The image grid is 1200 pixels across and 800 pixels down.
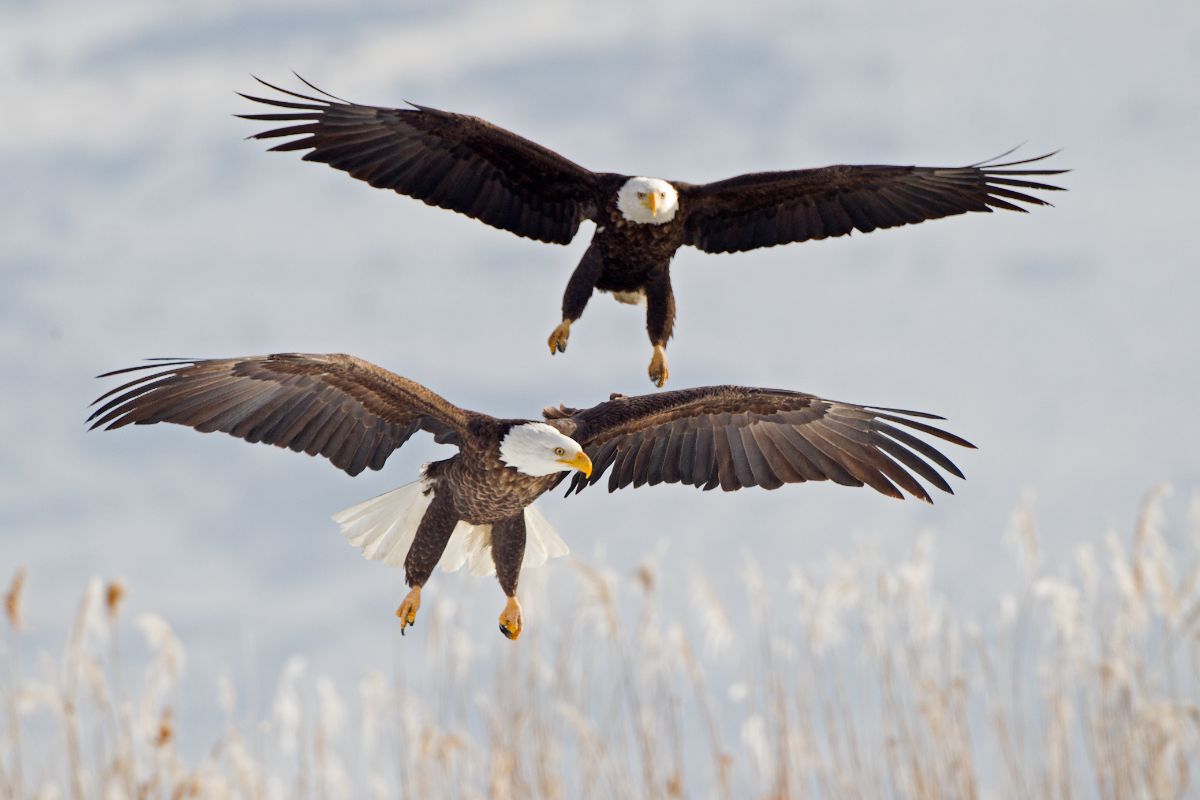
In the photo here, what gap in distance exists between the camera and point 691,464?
254 inches

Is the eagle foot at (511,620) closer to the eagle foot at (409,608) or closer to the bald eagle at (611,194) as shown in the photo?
the eagle foot at (409,608)

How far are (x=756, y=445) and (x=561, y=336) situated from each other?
1.01m

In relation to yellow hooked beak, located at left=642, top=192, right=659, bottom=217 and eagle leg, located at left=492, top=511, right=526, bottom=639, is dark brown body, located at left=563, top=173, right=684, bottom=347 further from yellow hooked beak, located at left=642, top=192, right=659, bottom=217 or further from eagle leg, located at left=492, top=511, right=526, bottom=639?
eagle leg, located at left=492, top=511, right=526, bottom=639

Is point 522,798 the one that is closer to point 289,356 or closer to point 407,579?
point 407,579

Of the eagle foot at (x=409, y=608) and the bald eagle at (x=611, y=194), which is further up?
the bald eagle at (x=611, y=194)

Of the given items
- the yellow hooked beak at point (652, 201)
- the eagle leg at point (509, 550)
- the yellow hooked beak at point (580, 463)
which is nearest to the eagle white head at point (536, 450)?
the yellow hooked beak at point (580, 463)

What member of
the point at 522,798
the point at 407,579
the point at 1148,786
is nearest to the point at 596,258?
the point at 407,579

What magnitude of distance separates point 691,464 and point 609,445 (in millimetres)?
368

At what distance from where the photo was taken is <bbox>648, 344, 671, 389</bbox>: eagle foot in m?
6.23

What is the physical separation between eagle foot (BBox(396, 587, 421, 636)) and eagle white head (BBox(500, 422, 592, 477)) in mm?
647

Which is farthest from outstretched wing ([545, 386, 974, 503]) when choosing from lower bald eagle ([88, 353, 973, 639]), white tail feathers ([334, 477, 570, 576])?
white tail feathers ([334, 477, 570, 576])

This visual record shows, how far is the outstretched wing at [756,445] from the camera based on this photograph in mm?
6211

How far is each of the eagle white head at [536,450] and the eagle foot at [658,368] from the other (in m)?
0.90

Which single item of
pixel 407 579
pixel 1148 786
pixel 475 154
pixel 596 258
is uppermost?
pixel 475 154
